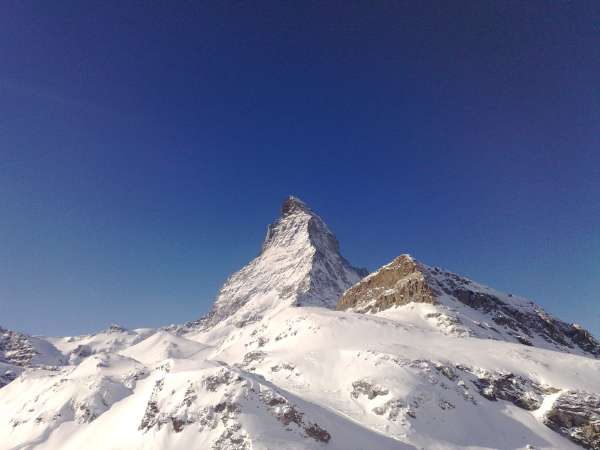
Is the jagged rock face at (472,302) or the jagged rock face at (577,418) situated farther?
the jagged rock face at (472,302)

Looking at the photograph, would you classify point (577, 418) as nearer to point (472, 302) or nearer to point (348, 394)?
point (348, 394)

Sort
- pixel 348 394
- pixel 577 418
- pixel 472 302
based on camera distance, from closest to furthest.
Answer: pixel 577 418 → pixel 348 394 → pixel 472 302

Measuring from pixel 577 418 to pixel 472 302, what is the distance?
139 feet

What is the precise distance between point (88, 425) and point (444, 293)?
62.5 meters

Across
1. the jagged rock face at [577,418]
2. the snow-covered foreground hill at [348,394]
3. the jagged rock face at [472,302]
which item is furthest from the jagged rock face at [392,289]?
the jagged rock face at [577,418]

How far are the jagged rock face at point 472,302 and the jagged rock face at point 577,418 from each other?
26160 millimetres

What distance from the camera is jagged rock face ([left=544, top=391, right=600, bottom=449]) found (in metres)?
39.2

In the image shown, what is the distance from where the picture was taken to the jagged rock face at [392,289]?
80.3 meters

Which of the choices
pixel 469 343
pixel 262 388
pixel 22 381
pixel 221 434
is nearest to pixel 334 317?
pixel 469 343

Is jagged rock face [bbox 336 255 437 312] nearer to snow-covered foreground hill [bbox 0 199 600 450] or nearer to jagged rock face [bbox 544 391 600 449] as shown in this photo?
snow-covered foreground hill [bbox 0 199 600 450]

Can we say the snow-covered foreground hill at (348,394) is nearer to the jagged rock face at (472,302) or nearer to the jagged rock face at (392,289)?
the jagged rock face at (472,302)

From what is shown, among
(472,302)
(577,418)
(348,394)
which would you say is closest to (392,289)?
(472,302)

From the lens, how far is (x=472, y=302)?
3241 inches

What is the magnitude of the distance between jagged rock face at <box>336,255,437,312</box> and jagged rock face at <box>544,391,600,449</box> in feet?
111
